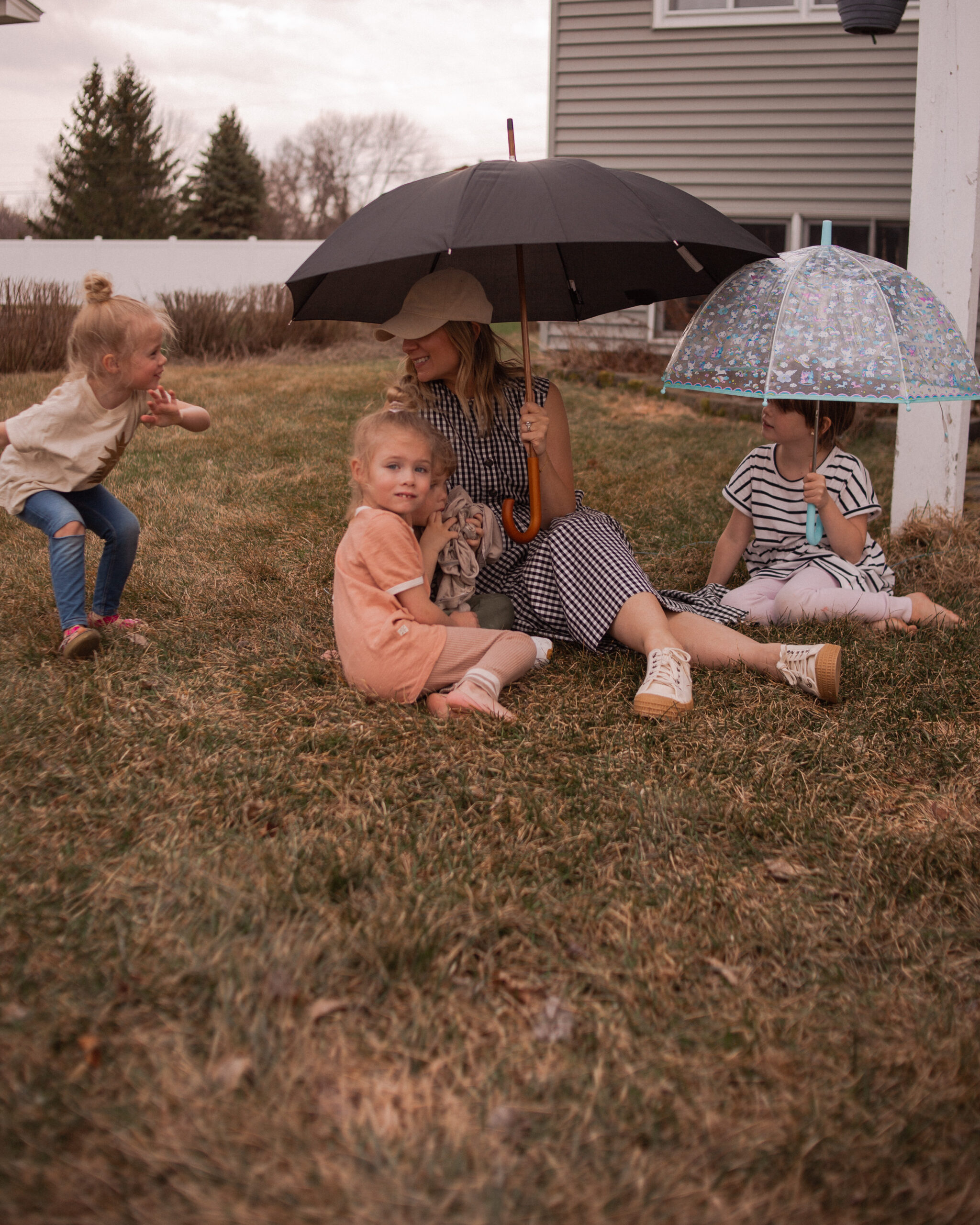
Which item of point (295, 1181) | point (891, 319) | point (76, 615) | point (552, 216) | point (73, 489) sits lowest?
point (295, 1181)

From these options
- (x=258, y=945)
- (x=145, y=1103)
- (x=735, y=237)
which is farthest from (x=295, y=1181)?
(x=735, y=237)

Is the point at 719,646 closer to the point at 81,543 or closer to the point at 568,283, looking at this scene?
the point at 568,283

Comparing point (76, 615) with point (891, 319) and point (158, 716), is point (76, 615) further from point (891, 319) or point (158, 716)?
point (891, 319)

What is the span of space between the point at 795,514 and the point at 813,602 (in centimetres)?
39

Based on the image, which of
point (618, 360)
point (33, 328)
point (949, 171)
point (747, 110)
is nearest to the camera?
point (949, 171)

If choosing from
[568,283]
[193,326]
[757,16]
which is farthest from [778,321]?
[193,326]

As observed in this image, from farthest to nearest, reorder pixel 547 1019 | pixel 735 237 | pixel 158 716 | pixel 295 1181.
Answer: pixel 735 237
pixel 158 716
pixel 547 1019
pixel 295 1181

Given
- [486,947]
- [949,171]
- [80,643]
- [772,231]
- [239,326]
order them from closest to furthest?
[486,947], [80,643], [949,171], [772,231], [239,326]

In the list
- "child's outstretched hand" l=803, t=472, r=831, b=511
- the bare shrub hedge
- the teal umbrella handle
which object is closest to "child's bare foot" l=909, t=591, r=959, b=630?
the teal umbrella handle

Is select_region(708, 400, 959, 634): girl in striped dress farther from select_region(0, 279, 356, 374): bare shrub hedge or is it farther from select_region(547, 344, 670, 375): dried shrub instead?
select_region(0, 279, 356, 374): bare shrub hedge

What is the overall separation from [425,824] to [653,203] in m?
1.80

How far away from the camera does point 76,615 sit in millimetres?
3314

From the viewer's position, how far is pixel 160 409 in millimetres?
3400

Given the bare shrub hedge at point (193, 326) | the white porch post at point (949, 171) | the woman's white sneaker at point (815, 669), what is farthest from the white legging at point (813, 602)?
the bare shrub hedge at point (193, 326)
